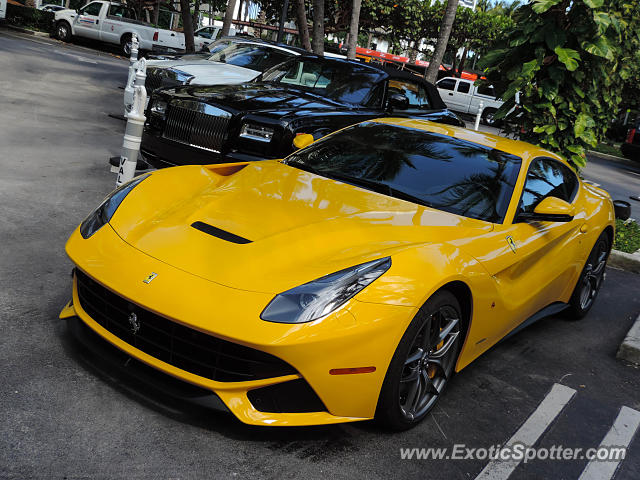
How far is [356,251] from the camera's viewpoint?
3.29m

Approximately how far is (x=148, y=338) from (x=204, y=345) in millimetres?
300

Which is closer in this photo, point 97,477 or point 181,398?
point 97,477

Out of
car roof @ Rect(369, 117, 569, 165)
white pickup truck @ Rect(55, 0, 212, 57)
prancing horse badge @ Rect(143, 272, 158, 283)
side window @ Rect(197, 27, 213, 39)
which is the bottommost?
white pickup truck @ Rect(55, 0, 212, 57)

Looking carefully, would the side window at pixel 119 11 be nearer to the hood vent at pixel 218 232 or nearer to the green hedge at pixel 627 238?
the green hedge at pixel 627 238

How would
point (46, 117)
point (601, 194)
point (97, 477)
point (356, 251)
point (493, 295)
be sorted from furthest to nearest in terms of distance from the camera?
point (46, 117)
point (601, 194)
point (493, 295)
point (356, 251)
point (97, 477)

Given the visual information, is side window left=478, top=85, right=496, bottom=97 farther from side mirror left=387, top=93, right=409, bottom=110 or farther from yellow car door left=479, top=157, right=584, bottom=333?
yellow car door left=479, top=157, right=584, bottom=333

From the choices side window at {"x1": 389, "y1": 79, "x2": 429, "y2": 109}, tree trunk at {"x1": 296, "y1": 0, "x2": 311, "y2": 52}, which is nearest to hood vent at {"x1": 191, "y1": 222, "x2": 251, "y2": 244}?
side window at {"x1": 389, "y1": 79, "x2": 429, "y2": 109}

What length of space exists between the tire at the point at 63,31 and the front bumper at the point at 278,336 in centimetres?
2785

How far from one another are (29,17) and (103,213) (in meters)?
30.9

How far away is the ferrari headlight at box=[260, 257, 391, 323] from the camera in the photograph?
288cm

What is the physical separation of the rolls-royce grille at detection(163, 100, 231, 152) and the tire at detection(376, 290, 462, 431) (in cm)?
422

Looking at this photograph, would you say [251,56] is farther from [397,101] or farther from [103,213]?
[103,213]

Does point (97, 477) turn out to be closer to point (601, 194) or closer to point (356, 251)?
point (356, 251)

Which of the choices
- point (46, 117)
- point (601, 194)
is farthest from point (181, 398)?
point (46, 117)
